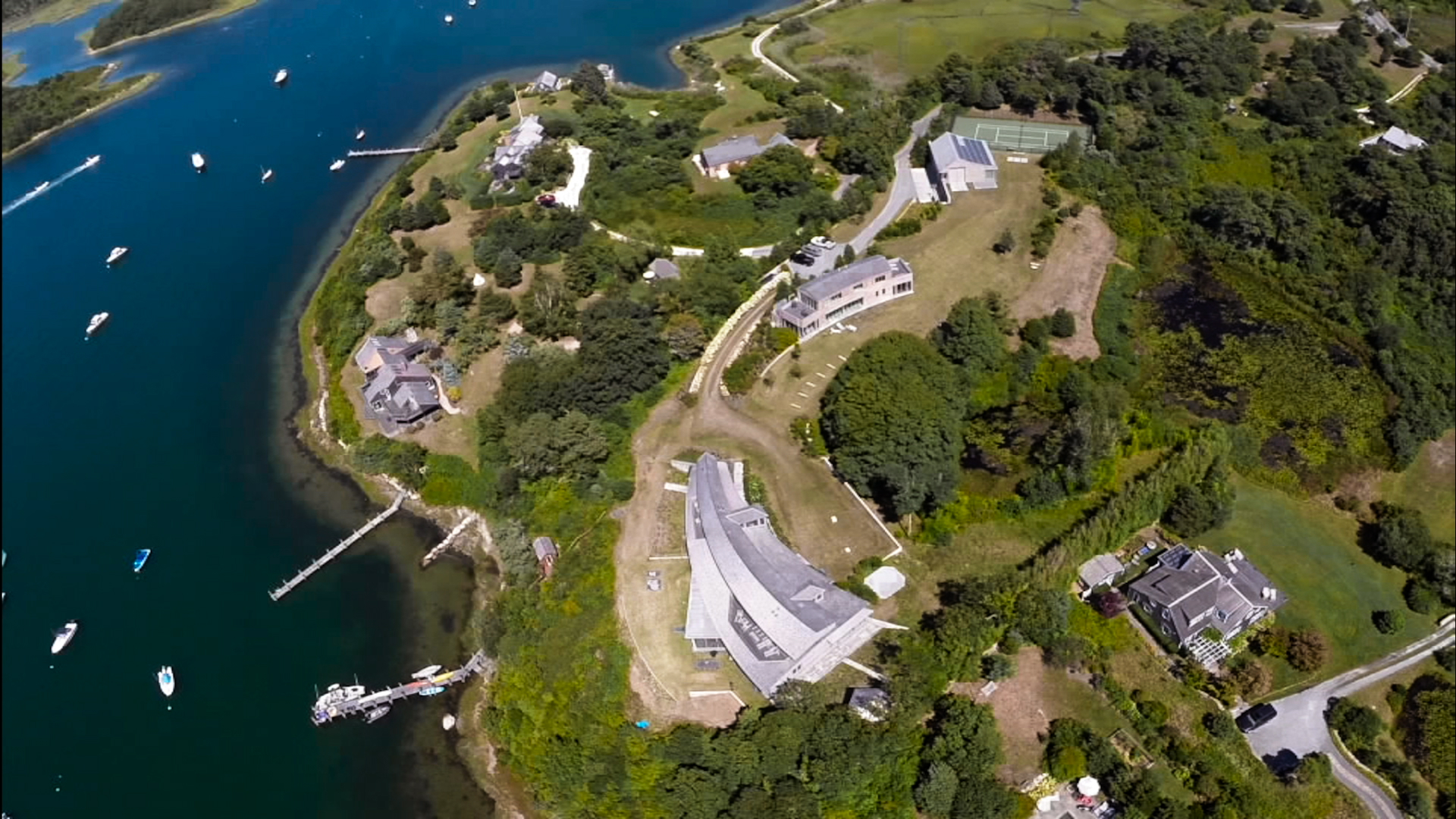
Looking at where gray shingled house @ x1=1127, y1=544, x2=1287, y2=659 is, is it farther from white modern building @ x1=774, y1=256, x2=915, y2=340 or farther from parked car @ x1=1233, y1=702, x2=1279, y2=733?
white modern building @ x1=774, y1=256, x2=915, y2=340

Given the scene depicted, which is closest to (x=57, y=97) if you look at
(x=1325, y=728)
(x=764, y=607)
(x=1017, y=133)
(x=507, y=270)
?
(x=507, y=270)

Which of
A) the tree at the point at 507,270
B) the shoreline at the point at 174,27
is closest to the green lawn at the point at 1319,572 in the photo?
the tree at the point at 507,270

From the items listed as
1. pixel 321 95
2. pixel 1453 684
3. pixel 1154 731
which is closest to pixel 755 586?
pixel 1154 731

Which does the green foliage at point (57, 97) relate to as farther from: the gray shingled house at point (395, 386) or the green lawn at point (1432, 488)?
the green lawn at point (1432, 488)

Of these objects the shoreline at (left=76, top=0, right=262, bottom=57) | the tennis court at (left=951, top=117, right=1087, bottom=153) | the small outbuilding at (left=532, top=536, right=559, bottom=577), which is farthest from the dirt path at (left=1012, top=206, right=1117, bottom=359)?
the shoreline at (left=76, top=0, right=262, bottom=57)

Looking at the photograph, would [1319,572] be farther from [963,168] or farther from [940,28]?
[940,28]
